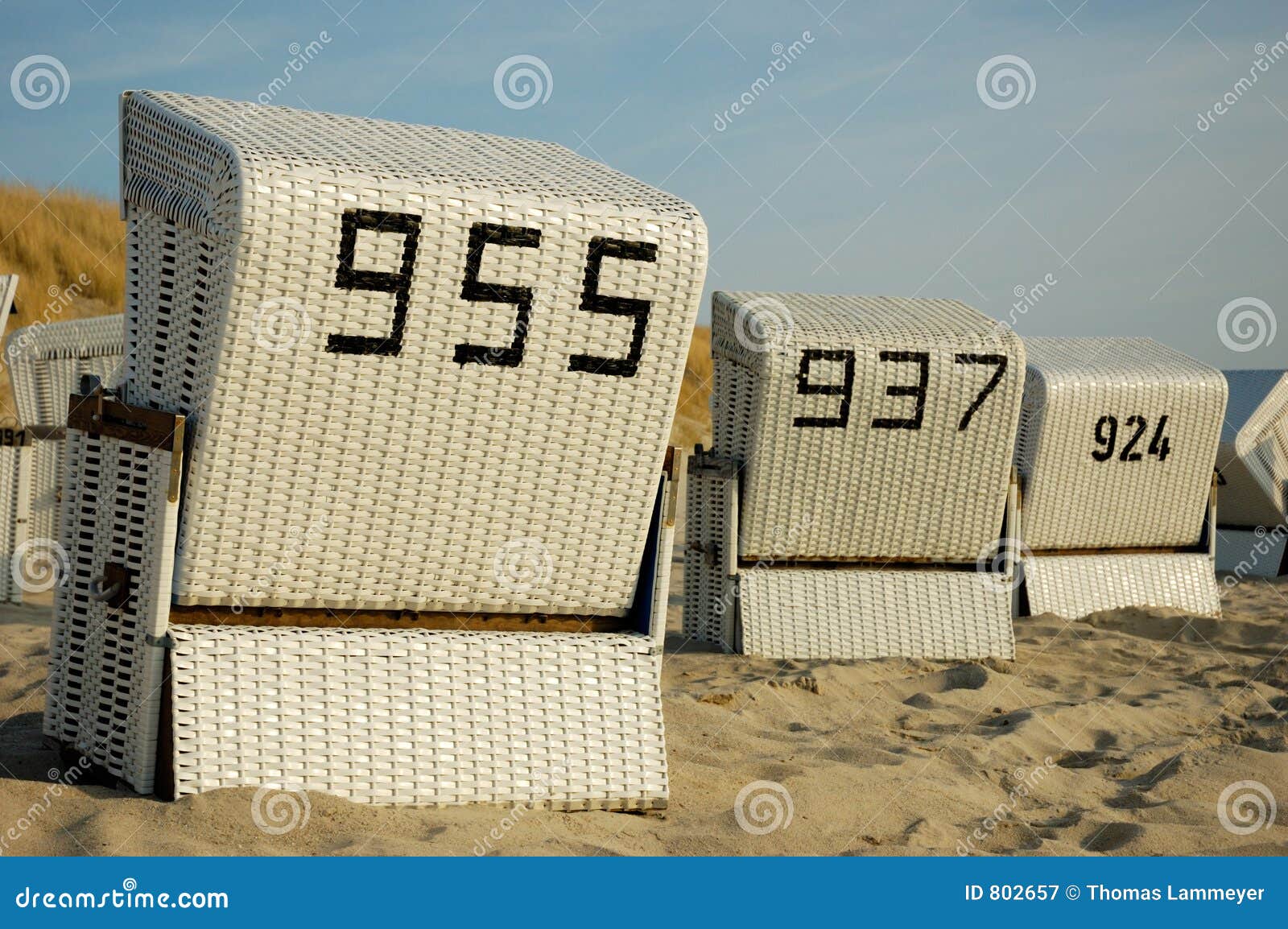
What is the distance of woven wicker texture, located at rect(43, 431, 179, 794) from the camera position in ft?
11.5

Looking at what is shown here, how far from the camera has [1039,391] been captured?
30.5ft

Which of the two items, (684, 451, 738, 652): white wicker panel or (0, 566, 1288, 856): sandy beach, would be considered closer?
(0, 566, 1288, 856): sandy beach

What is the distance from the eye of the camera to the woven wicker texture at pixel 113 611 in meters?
3.52

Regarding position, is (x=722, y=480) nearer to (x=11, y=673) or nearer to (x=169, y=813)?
(x=11, y=673)

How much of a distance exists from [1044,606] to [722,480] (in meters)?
3.28

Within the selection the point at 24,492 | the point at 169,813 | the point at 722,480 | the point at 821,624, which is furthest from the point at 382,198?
the point at 24,492

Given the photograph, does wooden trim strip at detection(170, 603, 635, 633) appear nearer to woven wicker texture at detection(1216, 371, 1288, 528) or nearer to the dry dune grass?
woven wicker texture at detection(1216, 371, 1288, 528)

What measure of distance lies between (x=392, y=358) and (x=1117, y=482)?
7.32 m

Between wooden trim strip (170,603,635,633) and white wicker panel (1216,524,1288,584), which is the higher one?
wooden trim strip (170,603,635,633)

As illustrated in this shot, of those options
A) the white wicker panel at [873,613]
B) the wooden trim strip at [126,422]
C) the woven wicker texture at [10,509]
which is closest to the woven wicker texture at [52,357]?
the woven wicker texture at [10,509]

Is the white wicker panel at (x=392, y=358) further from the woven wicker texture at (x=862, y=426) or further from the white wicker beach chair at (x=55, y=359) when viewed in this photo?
the white wicker beach chair at (x=55, y=359)

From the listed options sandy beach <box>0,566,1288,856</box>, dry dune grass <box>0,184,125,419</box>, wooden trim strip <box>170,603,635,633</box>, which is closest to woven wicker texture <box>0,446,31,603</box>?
sandy beach <box>0,566,1288,856</box>

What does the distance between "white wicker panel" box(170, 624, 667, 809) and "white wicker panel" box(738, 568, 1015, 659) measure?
10.1 feet

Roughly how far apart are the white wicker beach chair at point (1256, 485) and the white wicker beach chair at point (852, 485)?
5.99 m
